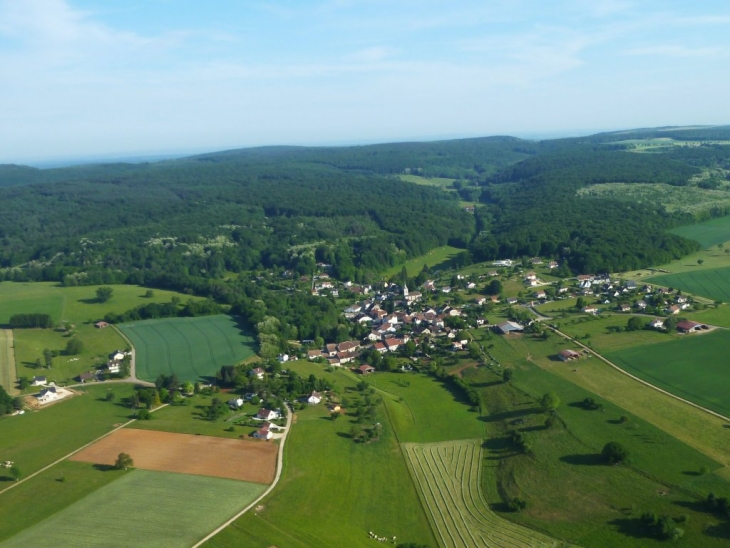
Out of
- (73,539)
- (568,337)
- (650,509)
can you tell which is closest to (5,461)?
(73,539)

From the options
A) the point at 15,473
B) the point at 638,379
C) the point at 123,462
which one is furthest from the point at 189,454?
the point at 638,379

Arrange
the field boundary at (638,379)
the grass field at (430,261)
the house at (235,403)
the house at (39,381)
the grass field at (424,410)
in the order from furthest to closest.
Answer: the grass field at (430,261)
the house at (39,381)
the house at (235,403)
the grass field at (424,410)
the field boundary at (638,379)

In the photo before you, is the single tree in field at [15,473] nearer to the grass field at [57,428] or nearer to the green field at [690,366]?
the grass field at [57,428]

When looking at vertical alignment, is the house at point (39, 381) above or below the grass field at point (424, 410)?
above

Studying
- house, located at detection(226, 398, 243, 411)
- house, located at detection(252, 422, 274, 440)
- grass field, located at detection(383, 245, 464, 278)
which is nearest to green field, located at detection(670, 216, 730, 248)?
grass field, located at detection(383, 245, 464, 278)

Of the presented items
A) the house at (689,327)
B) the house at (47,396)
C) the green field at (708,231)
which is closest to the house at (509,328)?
the house at (689,327)

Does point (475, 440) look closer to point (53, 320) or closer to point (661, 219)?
point (53, 320)
